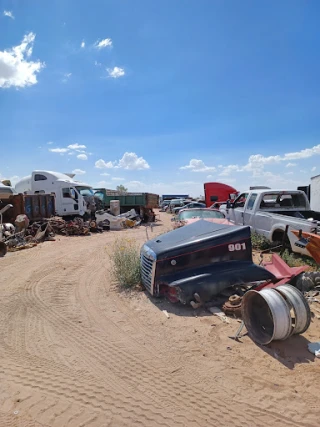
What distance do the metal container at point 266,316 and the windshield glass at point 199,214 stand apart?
6924 millimetres

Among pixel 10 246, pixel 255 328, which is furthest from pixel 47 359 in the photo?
pixel 10 246

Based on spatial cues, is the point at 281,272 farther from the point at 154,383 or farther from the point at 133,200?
the point at 133,200

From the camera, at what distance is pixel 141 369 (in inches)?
127

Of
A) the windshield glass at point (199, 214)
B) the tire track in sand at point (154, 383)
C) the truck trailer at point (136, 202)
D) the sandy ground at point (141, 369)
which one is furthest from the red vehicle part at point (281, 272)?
the truck trailer at point (136, 202)

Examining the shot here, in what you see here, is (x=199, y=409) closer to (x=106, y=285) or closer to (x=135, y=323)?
(x=135, y=323)

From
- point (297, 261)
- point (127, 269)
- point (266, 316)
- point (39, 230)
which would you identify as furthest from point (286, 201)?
point (39, 230)

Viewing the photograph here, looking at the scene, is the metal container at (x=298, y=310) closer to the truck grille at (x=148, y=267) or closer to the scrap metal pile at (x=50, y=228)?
the truck grille at (x=148, y=267)

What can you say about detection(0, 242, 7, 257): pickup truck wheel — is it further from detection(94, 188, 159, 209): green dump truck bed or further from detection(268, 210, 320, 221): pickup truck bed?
detection(94, 188, 159, 209): green dump truck bed

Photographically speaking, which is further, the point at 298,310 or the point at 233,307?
the point at 233,307

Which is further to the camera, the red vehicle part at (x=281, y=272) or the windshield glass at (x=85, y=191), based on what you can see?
the windshield glass at (x=85, y=191)

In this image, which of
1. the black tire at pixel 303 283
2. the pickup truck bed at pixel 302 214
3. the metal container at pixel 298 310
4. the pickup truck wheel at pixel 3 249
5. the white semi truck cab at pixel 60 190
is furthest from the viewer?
the white semi truck cab at pixel 60 190

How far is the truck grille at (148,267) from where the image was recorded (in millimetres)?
5094

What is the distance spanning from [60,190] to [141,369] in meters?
16.5

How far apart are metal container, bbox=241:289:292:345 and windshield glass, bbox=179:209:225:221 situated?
6.92 meters
